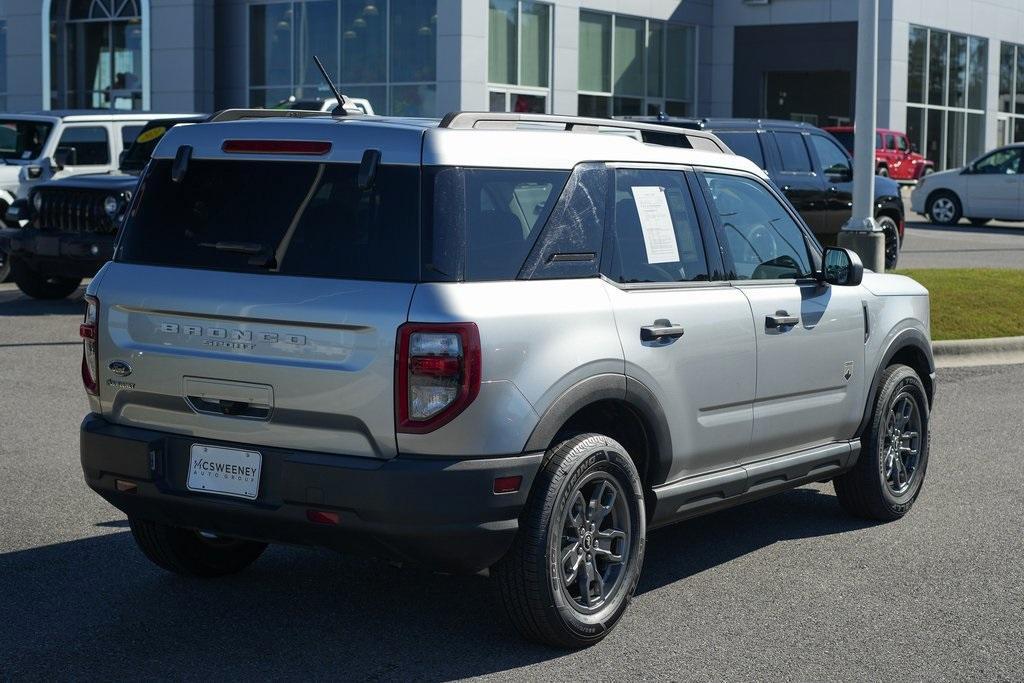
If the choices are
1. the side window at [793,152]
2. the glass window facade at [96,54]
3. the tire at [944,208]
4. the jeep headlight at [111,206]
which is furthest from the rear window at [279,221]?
the glass window facade at [96,54]

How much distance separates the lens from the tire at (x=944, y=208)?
32.1m

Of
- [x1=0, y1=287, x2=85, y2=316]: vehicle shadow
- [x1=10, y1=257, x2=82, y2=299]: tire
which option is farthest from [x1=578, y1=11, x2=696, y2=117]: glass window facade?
[x1=10, y1=257, x2=82, y2=299]: tire

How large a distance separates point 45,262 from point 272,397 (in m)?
11.2

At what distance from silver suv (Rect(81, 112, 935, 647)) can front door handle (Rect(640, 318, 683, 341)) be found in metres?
0.01

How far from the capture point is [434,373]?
4777 mm

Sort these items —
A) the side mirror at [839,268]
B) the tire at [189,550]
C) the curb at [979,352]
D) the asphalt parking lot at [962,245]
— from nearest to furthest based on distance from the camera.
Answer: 1. the tire at [189,550]
2. the side mirror at [839,268]
3. the curb at [979,352]
4. the asphalt parking lot at [962,245]

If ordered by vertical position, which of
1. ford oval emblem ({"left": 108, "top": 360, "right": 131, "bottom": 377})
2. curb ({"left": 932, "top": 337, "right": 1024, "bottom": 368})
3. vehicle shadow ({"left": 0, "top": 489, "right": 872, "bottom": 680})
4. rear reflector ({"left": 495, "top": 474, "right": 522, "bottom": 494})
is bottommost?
vehicle shadow ({"left": 0, "top": 489, "right": 872, "bottom": 680})

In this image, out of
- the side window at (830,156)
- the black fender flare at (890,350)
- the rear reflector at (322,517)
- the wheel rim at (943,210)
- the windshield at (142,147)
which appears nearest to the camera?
the rear reflector at (322,517)

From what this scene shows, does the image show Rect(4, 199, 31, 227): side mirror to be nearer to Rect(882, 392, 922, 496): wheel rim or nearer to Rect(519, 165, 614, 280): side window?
Rect(882, 392, 922, 496): wheel rim

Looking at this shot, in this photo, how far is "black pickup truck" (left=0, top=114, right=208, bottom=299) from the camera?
49.2ft

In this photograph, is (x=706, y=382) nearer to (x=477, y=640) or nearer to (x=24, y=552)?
(x=477, y=640)

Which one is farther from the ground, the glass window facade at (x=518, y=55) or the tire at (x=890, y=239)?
the glass window facade at (x=518, y=55)

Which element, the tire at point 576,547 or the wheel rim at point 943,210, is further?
the wheel rim at point 943,210

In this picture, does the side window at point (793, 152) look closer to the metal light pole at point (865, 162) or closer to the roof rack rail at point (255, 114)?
the metal light pole at point (865, 162)
